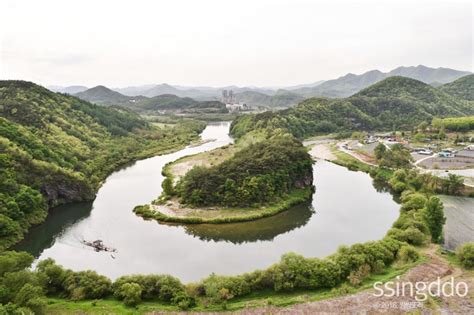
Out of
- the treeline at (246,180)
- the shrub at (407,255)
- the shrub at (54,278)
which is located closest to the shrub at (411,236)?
the shrub at (407,255)

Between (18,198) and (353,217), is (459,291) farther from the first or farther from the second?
(18,198)

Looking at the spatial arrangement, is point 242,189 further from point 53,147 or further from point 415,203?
point 53,147

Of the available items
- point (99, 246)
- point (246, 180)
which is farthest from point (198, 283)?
point (246, 180)

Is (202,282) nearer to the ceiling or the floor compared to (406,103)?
nearer to the floor

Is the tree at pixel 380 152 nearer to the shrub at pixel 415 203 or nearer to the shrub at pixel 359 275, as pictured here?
the shrub at pixel 415 203

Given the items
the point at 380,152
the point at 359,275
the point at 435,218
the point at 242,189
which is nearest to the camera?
the point at 359,275

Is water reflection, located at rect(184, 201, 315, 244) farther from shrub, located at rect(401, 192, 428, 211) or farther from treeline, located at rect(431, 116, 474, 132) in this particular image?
treeline, located at rect(431, 116, 474, 132)
